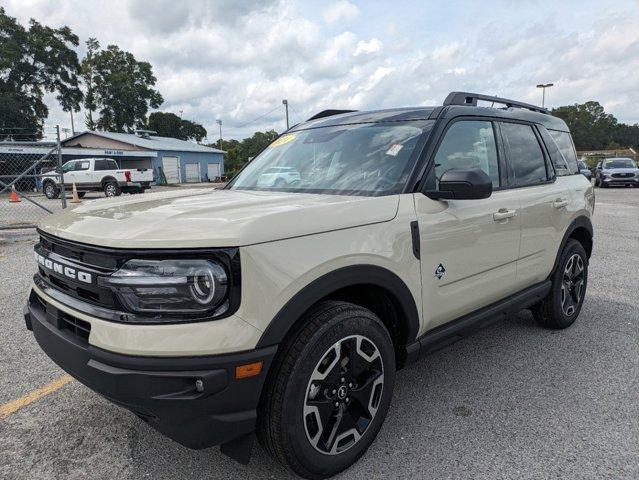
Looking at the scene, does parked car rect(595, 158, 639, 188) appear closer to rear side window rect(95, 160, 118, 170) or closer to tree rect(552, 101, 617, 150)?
rear side window rect(95, 160, 118, 170)

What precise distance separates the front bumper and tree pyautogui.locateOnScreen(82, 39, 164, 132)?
58361 mm

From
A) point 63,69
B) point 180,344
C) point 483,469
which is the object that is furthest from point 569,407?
point 63,69

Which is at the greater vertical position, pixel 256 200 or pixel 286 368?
pixel 256 200

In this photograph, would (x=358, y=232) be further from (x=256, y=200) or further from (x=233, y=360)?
(x=233, y=360)

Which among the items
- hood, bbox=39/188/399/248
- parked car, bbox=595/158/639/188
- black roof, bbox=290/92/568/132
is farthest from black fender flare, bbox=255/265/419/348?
parked car, bbox=595/158/639/188

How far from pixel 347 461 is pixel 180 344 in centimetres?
109

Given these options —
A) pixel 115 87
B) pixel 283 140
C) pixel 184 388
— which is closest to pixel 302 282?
pixel 184 388

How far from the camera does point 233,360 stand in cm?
183

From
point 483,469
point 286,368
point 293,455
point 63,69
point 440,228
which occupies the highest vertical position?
point 63,69

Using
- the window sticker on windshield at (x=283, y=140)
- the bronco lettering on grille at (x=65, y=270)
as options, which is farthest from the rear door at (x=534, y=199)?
the bronco lettering on grille at (x=65, y=270)

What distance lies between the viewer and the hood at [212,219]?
1.85 meters

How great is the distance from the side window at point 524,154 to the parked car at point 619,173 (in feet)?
80.0

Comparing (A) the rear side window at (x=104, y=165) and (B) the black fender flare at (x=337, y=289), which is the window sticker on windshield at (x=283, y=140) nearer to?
(B) the black fender flare at (x=337, y=289)

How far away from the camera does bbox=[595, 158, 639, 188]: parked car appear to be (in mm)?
23906
